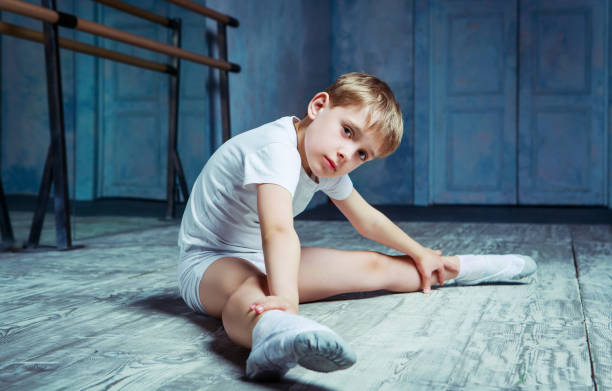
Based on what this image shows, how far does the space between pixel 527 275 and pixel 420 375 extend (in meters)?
0.72

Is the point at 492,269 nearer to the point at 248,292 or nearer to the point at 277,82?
the point at 248,292

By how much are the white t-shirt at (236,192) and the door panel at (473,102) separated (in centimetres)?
369

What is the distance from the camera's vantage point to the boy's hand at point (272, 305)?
792 millimetres

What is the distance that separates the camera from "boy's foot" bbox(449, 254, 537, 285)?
4.50ft

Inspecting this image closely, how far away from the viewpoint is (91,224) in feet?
7.80

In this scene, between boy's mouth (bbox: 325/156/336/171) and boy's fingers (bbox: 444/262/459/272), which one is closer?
boy's mouth (bbox: 325/156/336/171)

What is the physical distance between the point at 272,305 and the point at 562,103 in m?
4.20

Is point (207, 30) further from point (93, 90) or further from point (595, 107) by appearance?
point (595, 107)

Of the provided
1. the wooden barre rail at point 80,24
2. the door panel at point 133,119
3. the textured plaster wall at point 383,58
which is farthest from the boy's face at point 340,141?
the textured plaster wall at point 383,58

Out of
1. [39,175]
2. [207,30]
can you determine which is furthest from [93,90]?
[207,30]

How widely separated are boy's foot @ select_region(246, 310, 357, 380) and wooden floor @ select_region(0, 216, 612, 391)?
0.11ft

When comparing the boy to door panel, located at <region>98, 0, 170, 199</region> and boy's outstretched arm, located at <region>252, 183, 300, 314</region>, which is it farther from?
door panel, located at <region>98, 0, 170, 199</region>

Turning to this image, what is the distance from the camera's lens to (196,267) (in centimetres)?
107

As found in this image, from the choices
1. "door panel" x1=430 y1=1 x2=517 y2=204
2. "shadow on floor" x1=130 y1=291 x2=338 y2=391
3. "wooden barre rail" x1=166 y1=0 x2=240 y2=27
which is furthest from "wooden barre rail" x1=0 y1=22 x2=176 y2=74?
"door panel" x1=430 y1=1 x2=517 y2=204
